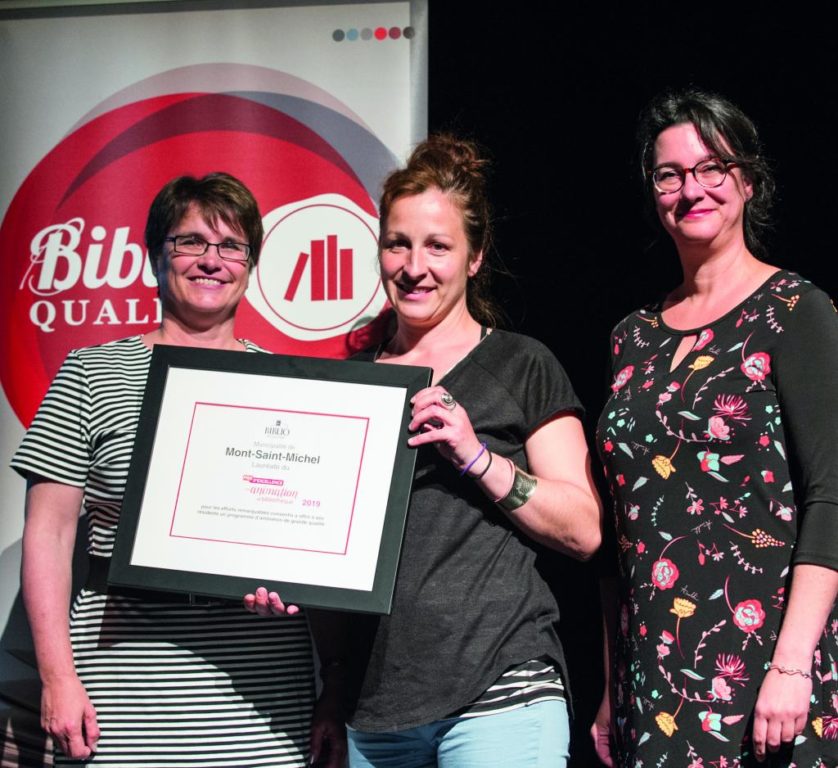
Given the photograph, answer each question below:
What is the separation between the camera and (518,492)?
1768 mm

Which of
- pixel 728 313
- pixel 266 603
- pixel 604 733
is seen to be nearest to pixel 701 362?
pixel 728 313

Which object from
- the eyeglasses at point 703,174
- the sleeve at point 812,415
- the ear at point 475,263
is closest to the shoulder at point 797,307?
the sleeve at point 812,415

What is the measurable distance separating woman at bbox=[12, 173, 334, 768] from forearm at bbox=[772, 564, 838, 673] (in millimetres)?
969

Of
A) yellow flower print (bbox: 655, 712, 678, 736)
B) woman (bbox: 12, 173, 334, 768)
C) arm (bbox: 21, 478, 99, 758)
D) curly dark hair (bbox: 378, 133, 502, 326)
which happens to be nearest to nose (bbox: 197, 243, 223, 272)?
woman (bbox: 12, 173, 334, 768)

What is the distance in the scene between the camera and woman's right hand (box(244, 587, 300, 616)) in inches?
69.3

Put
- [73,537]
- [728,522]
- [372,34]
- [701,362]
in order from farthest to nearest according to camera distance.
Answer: [372,34], [73,537], [701,362], [728,522]

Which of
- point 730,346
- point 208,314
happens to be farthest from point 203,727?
point 730,346

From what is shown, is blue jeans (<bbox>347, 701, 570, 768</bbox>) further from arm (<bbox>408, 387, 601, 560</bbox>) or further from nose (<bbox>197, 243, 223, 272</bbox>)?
nose (<bbox>197, 243, 223, 272</bbox>)

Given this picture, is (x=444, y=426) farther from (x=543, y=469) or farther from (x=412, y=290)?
(x=412, y=290)

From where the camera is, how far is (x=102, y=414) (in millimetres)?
2004

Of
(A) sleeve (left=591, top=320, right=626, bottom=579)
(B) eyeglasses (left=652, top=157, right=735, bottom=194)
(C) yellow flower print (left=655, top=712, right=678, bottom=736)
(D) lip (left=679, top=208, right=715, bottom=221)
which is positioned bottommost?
(C) yellow flower print (left=655, top=712, right=678, bottom=736)

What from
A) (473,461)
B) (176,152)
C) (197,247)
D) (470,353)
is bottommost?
(473,461)

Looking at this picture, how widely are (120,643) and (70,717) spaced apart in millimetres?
161

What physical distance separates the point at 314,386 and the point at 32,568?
677 millimetres
